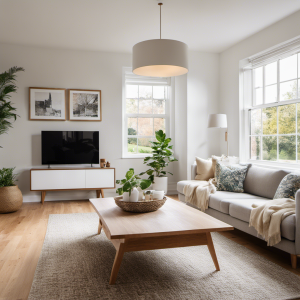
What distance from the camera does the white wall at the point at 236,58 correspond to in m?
4.03

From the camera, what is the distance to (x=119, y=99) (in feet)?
18.6

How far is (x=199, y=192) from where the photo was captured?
3900mm

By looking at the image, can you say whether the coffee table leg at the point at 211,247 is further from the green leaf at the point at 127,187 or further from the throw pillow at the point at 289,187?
the throw pillow at the point at 289,187

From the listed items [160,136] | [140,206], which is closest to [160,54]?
[140,206]

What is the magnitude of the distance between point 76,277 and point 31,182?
3088 mm

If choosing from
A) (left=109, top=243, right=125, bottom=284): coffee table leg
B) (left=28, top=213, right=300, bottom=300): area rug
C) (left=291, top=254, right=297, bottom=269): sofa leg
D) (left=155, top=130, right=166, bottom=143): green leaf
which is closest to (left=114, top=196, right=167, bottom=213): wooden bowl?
(left=28, top=213, right=300, bottom=300): area rug

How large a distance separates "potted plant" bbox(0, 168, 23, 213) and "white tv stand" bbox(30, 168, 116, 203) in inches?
14.3

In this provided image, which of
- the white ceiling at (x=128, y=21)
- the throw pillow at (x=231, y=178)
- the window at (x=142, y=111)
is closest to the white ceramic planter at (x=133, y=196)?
the throw pillow at (x=231, y=178)

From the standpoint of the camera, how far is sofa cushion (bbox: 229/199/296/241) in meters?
2.38

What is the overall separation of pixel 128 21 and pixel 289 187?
116 inches

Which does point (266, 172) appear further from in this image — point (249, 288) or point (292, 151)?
point (249, 288)

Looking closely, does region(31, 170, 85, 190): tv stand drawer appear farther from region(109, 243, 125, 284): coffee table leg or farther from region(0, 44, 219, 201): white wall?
region(109, 243, 125, 284): coffee table leg

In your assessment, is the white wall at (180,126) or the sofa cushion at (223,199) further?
the white wall at (180,126)

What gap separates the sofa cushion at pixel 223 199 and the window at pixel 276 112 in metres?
1.01
